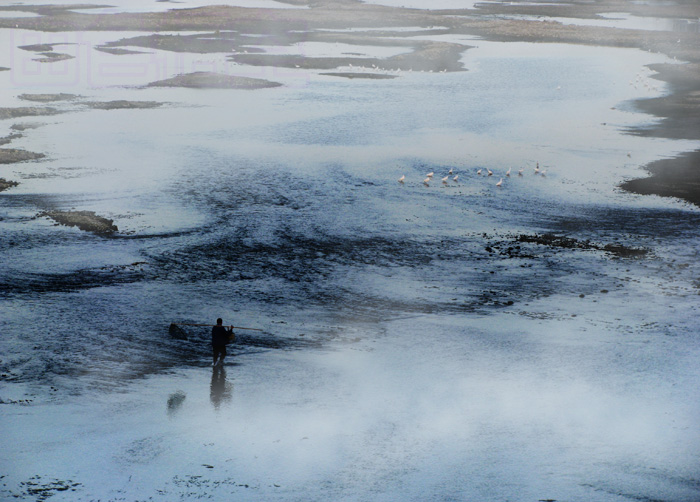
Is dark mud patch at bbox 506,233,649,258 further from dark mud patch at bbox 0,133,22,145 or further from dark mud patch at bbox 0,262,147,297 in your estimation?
dark mud patch at bbox 0,133,22,145

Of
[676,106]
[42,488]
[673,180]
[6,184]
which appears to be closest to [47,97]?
[6,184]

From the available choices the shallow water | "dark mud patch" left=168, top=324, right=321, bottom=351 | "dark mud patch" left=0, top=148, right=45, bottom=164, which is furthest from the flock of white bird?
"dark mud patch" left=0, top=148, right=45, bottom=164

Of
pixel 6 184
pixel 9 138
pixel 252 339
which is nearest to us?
pixel 252 339

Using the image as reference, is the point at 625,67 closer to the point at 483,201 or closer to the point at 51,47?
the point at 483,201

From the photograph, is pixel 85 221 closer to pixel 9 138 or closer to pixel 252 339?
pixel 252 339

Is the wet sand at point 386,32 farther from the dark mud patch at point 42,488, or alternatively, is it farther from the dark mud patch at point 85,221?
the dark mud patch at point 42,488

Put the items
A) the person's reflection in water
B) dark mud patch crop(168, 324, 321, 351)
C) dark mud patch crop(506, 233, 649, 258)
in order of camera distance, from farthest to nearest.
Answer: dark mud patch crop(506, 233, 649, 258) < dark mud patch crop(168, 324, 321, 351) < the person's reflection in water

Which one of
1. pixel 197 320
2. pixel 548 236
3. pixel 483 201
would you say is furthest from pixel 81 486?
pixel 483 201
